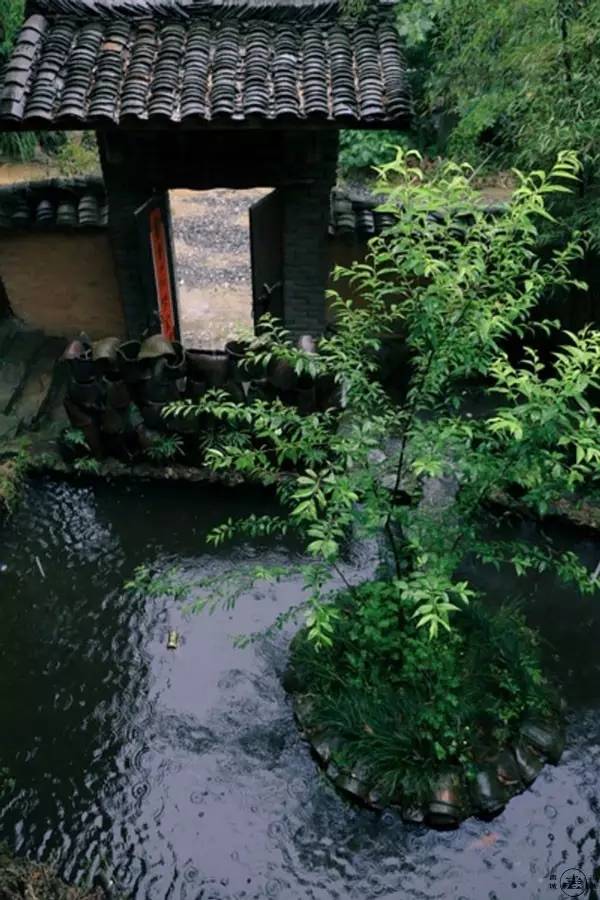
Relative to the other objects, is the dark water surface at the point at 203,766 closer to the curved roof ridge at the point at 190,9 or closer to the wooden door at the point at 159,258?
the wooden door at the point at 159,258

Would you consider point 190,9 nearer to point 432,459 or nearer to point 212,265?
point 212,265

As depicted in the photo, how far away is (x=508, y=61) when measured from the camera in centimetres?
750

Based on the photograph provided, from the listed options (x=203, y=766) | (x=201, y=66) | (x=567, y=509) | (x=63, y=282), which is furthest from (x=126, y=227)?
(x=203, y=766)

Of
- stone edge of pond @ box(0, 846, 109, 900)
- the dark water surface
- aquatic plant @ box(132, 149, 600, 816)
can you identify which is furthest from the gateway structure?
stone edge of pond @ box(0, 846, 109, 900)

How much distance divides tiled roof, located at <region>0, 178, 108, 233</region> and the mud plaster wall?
9.1 inches

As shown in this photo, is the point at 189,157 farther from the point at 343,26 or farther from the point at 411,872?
the point at 411,872

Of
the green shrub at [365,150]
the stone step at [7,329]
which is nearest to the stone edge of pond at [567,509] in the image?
the stone step at [7,329]

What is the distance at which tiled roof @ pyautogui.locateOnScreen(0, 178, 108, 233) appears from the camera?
9.38 m

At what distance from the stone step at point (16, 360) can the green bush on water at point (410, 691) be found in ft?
16.7

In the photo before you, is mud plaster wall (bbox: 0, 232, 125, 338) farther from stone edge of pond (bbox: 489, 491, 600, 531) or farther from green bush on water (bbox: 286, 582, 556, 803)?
green bush on water (bbox: 286, 582, 556, 803)

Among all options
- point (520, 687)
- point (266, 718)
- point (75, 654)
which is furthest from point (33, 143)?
point (520, 687)

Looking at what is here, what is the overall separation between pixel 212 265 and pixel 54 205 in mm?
4431

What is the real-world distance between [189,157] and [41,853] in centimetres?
682

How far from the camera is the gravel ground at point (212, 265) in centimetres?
1179
